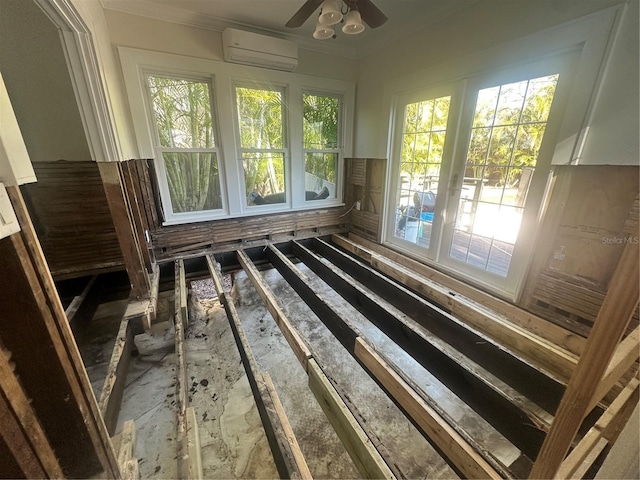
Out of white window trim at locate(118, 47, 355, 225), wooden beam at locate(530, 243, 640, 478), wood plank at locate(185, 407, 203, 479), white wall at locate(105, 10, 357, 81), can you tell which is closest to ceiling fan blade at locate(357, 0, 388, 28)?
white window trim at locate(118, 47, 355, 225)

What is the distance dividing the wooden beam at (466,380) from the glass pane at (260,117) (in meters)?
2.11

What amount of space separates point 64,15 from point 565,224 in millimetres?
3378

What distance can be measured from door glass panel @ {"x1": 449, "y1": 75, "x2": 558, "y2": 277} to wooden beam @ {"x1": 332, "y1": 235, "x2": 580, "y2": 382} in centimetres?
33

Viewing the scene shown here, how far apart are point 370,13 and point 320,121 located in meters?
1.64

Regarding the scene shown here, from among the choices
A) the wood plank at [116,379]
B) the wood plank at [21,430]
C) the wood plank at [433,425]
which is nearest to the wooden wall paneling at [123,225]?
the wood plank at [116,379]

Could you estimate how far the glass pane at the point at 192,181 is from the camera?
9.18 feet

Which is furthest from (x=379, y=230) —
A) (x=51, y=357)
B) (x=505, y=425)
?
(x=51, y=357)

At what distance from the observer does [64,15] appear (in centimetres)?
142

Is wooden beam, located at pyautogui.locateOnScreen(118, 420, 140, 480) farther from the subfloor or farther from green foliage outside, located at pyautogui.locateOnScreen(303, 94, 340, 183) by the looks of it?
green foliage outside, located at pyautogui.locateOnScreen(303, 94, 340, 183)

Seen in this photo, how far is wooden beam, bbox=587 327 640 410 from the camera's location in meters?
0.65

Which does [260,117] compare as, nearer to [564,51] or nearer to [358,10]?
[358,10]

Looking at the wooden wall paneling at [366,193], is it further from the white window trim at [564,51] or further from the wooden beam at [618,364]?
the wooden beam at [618,364]

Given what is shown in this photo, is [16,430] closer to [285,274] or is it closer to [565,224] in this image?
[285,274]

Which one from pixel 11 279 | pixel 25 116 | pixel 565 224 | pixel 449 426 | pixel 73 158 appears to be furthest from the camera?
pixel 73 158
